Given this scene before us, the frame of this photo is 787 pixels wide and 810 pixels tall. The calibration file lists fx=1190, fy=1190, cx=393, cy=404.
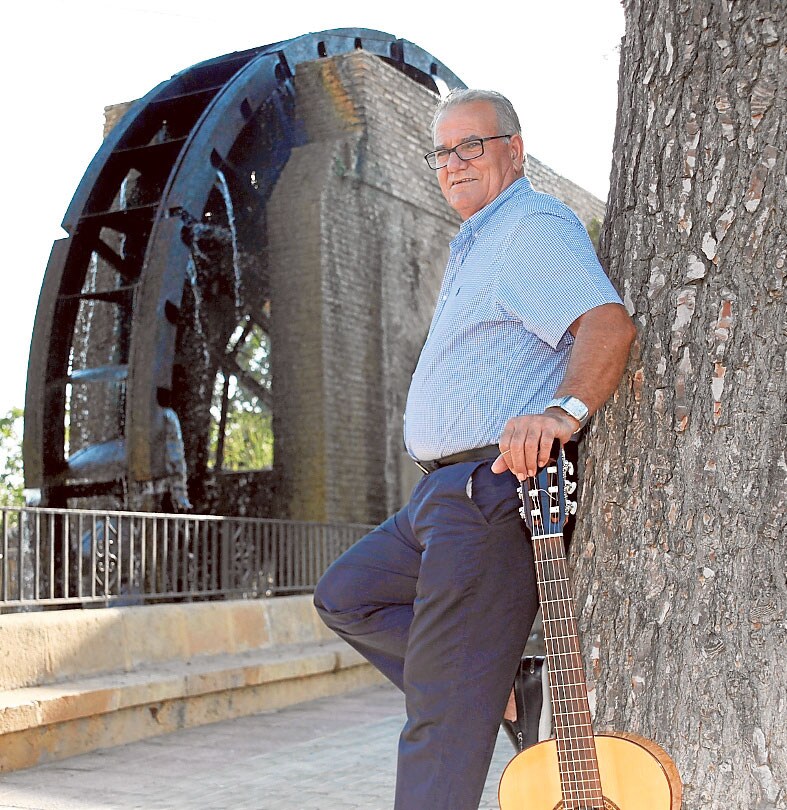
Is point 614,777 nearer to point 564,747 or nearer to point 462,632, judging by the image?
point 564,747

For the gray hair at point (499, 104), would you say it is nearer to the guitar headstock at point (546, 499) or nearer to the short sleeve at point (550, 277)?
the short sleeve at point (550, 277)

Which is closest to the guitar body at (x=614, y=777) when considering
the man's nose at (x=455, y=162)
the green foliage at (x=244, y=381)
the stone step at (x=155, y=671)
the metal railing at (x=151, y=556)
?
the man's nose at (x=455, y=162)

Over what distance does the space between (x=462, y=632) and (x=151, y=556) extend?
18.1 ft

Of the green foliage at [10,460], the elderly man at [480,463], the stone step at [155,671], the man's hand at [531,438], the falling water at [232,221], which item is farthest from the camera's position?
the green foliage at [10,460]

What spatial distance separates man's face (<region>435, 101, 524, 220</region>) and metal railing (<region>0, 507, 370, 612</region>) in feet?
12.4

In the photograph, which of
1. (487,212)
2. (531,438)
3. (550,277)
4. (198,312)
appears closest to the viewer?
(531,438)

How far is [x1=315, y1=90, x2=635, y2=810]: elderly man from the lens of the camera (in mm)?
2463

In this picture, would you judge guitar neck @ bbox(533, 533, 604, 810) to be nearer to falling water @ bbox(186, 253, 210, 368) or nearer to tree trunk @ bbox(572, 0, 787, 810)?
tree trunk @ bbox(572, 0, 787, 810)

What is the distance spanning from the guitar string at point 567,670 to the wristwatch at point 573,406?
0.17 m

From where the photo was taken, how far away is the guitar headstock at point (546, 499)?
2.38 meters

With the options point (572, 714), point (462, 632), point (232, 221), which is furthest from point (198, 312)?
point (572, 714)

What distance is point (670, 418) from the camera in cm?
255

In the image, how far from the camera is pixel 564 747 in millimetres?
2254

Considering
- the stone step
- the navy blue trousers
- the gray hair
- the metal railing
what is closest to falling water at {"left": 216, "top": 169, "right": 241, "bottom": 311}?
the metal railing
